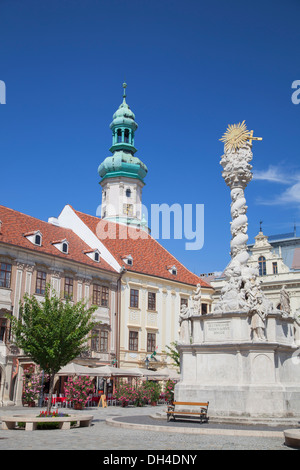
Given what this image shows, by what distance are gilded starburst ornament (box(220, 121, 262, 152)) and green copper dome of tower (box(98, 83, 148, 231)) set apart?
35556 mm

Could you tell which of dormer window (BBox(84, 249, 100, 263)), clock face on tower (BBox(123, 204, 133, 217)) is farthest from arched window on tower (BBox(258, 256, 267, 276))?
dormer window (BBox(84, 249, 100, 263))

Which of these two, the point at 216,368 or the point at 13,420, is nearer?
the point at 13,420

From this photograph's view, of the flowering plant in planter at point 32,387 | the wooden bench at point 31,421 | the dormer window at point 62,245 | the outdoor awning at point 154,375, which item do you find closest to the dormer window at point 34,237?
the dormer window at point 62,245

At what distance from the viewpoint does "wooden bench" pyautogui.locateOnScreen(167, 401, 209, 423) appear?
47.9 ft

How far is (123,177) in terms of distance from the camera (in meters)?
57.3

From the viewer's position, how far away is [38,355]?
16203mm

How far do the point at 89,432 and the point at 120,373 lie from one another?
58.1 feet

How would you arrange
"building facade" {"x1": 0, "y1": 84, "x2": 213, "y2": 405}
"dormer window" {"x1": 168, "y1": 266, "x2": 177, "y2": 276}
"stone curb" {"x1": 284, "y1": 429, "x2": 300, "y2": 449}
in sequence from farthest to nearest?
"dormer window" {"x1": 168, "y1": 266, "x2": 177, "y2": 276}, "building facade" {"x1": 0, "y1": 84, "x2": 213, "y2": 405}, "stone curb" {"x1": 284, "y1": 429, "x2": 300, "y2": 449}

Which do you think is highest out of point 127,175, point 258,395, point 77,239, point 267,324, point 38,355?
point 127,175

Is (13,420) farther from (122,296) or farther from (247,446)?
(122,296)

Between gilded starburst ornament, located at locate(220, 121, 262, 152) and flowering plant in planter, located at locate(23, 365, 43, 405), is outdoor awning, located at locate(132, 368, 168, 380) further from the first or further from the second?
gilded starburst ornament, located at locate(220, 121, 262, 152)

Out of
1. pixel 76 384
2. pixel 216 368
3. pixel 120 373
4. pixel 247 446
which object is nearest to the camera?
pixel 247 446

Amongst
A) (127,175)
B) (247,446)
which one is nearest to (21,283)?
(247,446)

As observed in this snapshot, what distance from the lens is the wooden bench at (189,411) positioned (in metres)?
14.6
